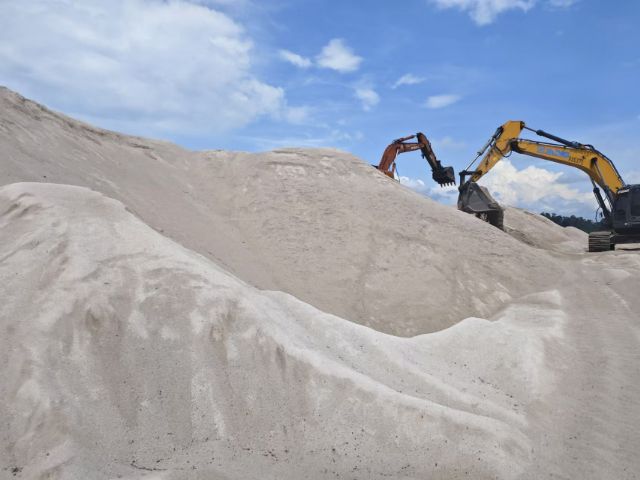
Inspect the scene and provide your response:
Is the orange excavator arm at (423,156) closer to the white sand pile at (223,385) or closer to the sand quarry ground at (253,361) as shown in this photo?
the sand quarry ground at (253,361)

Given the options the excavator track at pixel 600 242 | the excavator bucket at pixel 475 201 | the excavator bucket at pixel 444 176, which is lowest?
the excavator track at pixel 600 242

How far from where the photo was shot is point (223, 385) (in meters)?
6.23

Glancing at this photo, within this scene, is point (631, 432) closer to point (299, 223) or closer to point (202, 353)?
point (202, 353)

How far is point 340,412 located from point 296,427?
66cm

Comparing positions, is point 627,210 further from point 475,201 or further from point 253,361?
point 253,361

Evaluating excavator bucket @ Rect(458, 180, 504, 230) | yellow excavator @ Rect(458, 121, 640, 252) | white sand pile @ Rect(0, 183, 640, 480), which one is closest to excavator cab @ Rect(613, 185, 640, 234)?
yellow excavator @ Rect(458, 121, 640, 252)

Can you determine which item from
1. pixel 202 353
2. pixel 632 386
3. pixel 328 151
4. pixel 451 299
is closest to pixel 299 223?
pixel 451 299

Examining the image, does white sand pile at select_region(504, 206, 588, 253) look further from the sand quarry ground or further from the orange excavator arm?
the sand quarry ground

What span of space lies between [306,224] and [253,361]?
796 centimetres

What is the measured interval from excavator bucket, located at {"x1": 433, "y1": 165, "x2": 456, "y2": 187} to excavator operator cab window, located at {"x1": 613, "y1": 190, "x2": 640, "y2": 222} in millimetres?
7829

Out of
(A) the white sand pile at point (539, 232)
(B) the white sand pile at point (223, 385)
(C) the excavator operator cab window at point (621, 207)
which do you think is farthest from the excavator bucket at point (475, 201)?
(B) the white sand pile at point (223, 385)

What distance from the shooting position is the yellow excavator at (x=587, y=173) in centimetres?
2064

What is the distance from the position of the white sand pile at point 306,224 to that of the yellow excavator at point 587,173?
536cm

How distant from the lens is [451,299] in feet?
40.8
